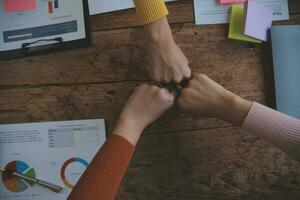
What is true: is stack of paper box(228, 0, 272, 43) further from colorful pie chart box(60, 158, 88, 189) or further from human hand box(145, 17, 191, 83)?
colorful pie chart box(60, 158, 88, 189)

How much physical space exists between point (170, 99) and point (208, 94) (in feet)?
0.27

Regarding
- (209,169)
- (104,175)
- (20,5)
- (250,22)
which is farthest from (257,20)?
(20,5)

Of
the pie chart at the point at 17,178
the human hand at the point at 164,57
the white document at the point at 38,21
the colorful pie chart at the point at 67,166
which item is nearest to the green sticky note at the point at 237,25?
the human hand at the point at 164,57

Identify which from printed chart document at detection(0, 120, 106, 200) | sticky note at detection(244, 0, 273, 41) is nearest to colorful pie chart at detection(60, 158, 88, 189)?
printed chart document at detection(0, 120, 106, 200)

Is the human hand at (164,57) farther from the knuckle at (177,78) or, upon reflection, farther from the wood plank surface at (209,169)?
the wood plank surface at (209,169)

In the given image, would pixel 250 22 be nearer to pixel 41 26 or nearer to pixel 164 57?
pixel 164 57

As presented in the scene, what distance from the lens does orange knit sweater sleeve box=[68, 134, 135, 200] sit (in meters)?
0.71

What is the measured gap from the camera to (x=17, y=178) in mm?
913

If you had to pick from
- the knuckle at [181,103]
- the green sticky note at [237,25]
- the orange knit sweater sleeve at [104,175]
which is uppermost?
the green sticky note at [237,25]

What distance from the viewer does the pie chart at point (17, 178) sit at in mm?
911

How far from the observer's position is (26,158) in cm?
92

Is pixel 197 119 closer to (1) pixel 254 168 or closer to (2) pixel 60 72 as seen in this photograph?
(1) pixel 254 168

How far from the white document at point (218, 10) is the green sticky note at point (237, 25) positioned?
15 mm

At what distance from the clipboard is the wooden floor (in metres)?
0.02
